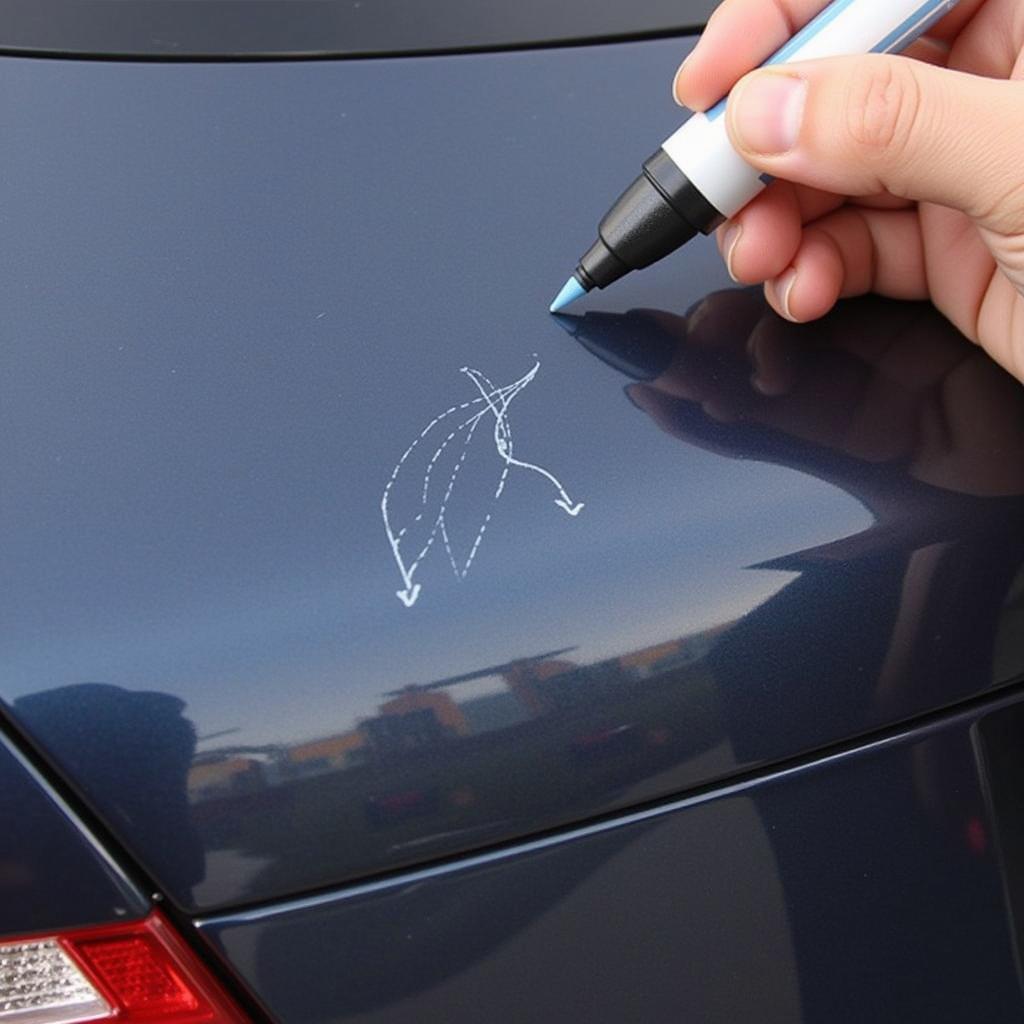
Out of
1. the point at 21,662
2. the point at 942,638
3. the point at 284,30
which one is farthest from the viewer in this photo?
the point at 284,30

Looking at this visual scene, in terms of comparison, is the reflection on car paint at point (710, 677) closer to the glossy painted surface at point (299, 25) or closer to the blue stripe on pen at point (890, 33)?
the blue stripe on pen at point (890, 33)

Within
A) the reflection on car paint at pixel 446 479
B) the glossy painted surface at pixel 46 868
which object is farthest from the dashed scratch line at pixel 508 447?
the glossy painted surface at pixel 46 868

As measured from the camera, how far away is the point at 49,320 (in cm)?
79

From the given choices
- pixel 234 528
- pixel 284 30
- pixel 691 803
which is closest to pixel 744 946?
pixel 691 803

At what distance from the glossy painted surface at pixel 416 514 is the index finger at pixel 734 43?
99 millimetres

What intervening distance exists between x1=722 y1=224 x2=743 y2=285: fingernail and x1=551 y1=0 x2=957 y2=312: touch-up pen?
0.06 ft

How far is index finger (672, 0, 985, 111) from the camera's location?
2.92ft

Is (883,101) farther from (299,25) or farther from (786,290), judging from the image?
(299,25)

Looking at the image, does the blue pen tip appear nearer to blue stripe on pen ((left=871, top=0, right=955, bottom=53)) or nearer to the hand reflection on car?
the hand reflection on car

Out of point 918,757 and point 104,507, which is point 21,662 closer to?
point 104,507

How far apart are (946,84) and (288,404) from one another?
440 mm

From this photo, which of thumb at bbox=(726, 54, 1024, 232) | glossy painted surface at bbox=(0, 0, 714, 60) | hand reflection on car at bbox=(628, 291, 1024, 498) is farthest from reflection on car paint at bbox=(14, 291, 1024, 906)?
glossy painted surface at bbox=(0, 0, 714, 60)

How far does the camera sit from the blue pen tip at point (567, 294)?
2.79 ft

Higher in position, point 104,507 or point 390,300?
point 390,300
